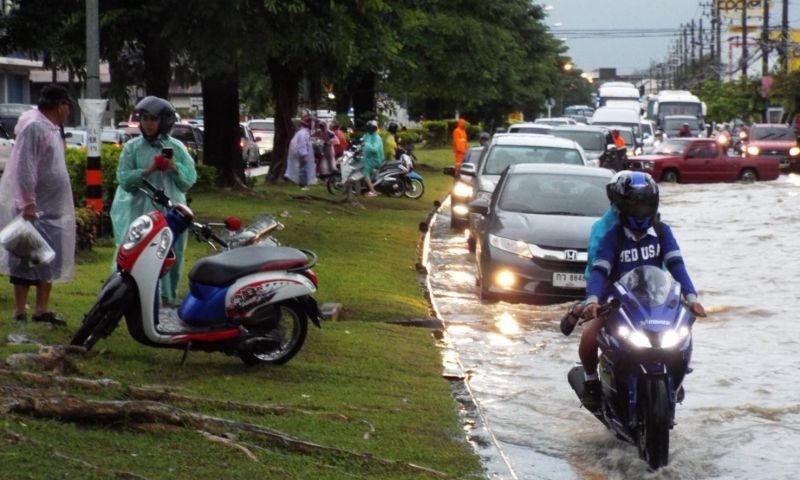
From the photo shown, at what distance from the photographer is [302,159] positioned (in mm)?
30078

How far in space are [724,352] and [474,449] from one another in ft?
19.4

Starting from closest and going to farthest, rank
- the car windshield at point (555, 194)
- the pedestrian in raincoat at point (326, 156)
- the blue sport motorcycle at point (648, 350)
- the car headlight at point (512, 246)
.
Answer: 1. the blue sport motorcycle at point (648, 350)
2. the car headlight at point (512, 246)
3. the car windshield at point (555, 194)
4. the pedestrian in raincoat at point (326, 156)

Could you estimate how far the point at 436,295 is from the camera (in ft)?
53.5

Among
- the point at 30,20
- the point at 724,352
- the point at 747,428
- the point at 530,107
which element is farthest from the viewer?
the point at 530,107

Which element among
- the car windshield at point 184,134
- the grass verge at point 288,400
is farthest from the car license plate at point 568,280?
the car windshield at point 184,134

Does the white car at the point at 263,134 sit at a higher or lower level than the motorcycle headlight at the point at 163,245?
lower

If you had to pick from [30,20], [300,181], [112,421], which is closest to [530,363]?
[112,421]

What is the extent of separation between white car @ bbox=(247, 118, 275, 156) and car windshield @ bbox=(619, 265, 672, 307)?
4462 centimetres

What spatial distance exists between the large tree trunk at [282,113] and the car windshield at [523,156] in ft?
31.5

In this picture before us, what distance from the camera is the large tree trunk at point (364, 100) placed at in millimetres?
41500

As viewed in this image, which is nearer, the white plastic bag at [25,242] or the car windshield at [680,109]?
the white plastic bag at [25,242]

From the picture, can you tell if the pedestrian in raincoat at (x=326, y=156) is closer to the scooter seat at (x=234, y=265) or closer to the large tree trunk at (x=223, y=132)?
the large tree trunk at (x=223, y=132)

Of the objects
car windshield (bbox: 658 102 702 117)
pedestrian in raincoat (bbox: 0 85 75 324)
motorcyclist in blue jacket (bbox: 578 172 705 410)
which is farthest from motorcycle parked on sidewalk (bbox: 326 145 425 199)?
car windshield (bbox: 658 102 702 117)

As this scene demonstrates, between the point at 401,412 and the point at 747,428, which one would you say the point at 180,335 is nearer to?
the point at 401,412
